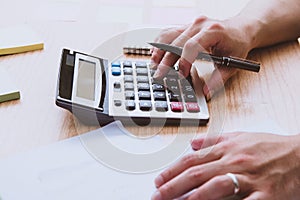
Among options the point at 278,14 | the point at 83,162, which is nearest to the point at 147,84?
the point at 83,162

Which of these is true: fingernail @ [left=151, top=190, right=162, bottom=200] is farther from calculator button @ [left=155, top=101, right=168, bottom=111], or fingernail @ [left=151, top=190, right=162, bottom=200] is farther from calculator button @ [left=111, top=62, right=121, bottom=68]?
calculator button @ [left=111, top=62, right=121, bottom=68]

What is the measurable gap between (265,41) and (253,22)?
4cm

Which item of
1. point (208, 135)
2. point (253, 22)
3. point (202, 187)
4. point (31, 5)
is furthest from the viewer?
point (31, 5)

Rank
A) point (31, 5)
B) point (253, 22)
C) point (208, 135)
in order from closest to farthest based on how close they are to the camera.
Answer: point (208, 135) < point (253, 22) < point (31, 5)

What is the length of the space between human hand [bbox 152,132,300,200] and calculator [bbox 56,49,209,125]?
0.07 meters

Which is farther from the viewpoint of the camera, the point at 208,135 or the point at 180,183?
the point at 208,135

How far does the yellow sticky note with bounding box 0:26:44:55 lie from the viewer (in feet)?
2.88

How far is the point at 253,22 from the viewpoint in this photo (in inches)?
37.1

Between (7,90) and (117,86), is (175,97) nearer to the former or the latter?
(117,86)

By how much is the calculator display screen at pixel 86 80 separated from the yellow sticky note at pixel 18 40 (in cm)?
13

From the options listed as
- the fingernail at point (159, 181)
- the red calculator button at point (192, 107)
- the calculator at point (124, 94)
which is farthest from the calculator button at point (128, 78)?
the fingernail at point (159, 181)

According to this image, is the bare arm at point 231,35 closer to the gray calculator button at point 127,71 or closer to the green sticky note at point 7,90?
the gray calculator button at point 127,71

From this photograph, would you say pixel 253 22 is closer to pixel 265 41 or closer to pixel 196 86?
pixel 265 41

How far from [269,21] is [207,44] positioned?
185 mm
